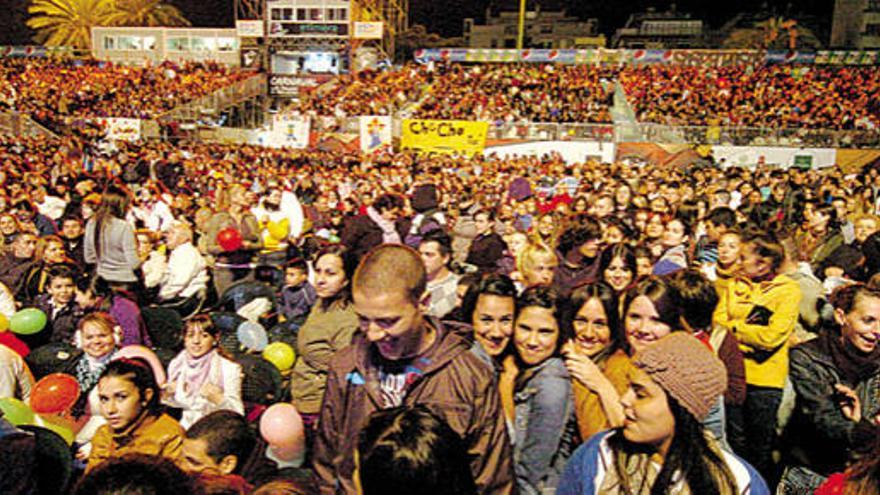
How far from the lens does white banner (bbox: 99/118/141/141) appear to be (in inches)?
966

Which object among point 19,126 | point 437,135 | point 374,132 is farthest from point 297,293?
point 19,126

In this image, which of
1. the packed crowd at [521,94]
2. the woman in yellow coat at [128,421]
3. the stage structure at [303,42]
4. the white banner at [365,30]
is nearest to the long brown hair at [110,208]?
Result: the woman in yellow coat at [128,421]

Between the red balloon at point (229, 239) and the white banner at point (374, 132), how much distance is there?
18.5 metres

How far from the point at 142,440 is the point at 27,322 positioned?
2.44 meters

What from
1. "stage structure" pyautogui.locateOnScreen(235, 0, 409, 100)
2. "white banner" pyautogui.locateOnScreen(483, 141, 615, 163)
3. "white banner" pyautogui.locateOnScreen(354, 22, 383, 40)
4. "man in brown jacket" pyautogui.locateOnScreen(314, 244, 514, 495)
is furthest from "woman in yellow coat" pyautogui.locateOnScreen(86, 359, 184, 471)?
"white banner" pyautogui.locateOnScreen(354, 22, 383, 40)

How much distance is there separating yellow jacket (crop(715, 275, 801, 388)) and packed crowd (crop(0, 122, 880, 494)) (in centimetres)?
1

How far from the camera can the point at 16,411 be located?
A: 11.6 feet

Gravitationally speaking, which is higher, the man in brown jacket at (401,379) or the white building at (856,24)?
the white building at (856,24)

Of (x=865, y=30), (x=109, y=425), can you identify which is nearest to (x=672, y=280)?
(x=109, y=425)

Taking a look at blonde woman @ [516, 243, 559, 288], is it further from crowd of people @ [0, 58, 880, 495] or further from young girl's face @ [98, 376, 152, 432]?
young girl's face @ [98, 376, 152, 432]

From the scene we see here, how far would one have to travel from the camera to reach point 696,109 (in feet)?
99.1

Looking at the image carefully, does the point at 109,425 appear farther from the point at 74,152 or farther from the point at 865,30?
the point at 865,30

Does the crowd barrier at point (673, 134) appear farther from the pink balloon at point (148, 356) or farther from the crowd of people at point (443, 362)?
the pink balloon at point (148, 356)

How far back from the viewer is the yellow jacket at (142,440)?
3.04m
